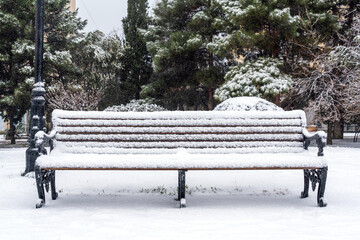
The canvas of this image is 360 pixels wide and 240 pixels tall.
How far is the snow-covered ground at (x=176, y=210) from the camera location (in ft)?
11.3

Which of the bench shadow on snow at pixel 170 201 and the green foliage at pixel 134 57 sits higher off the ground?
the green foliage at pixel 134 57

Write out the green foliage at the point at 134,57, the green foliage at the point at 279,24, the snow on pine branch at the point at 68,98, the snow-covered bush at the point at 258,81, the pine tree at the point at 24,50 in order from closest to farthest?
the snow-covered bush at the point at 258,81 < the green foliage at the point at 279,24 < the pine tree at the point at 24,50 < the snow on pine branch at the point at 68,98 < the green foliage at the point at 134,57

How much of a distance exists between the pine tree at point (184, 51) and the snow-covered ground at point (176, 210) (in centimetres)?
1484

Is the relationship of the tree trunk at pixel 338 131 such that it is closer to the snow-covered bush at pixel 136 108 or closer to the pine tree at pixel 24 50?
the snow-covered bush at pixel 136 108

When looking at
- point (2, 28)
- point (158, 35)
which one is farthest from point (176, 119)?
point (158, 35)

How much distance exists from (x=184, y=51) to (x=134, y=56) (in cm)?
607

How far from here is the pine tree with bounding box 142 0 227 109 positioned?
21656 millimetres

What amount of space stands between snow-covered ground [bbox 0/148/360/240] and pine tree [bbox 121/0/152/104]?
20.6 meters

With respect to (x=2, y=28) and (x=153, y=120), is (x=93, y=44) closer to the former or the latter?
(x=2, y=28)

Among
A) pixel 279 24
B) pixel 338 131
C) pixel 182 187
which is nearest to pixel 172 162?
pixel 182 187

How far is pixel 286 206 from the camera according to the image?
177 inches

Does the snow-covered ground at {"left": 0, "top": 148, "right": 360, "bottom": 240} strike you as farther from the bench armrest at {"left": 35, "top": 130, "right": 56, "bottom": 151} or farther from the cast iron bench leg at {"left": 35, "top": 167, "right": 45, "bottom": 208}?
the bench armrest at {"left": 35, "top": 130, "right": 56, "bottom": 151}

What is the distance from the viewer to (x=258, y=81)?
1584 centimetres

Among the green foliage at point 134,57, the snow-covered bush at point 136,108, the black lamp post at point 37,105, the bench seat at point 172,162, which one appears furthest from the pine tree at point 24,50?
the bench seat at point 172,162
